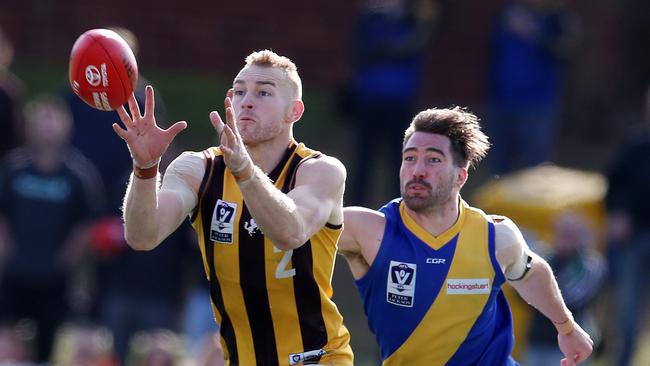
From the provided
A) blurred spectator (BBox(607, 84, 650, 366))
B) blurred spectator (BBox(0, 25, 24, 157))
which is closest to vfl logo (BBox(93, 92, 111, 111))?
blurred spectator (BBox(0, 25, 24, 157))

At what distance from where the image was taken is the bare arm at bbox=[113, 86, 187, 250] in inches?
250

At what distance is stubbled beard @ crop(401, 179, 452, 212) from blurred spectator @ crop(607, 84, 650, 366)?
505 centimetres

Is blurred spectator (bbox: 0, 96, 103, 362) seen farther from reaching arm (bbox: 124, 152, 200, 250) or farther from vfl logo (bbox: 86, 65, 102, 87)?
vfl logo (bbox: 86, 65, 102, 87)

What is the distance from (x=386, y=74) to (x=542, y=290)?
6895mm

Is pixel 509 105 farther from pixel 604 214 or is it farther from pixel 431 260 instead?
pixel 431 260

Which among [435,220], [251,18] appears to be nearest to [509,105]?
[251,18]

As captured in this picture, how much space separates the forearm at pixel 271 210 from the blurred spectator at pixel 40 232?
588cm

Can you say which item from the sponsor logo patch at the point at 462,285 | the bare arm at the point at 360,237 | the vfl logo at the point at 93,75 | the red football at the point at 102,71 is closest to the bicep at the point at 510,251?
the sponsor logo patch at the point at 462,285

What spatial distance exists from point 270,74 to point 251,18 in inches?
431

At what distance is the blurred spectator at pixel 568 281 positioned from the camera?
37.1ft

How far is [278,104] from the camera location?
7.02 meters

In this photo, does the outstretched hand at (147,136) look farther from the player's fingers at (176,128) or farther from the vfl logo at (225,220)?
the vfl logo at (225,220)

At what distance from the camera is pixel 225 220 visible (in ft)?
22.5

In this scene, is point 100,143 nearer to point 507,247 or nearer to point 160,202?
point 507,247
